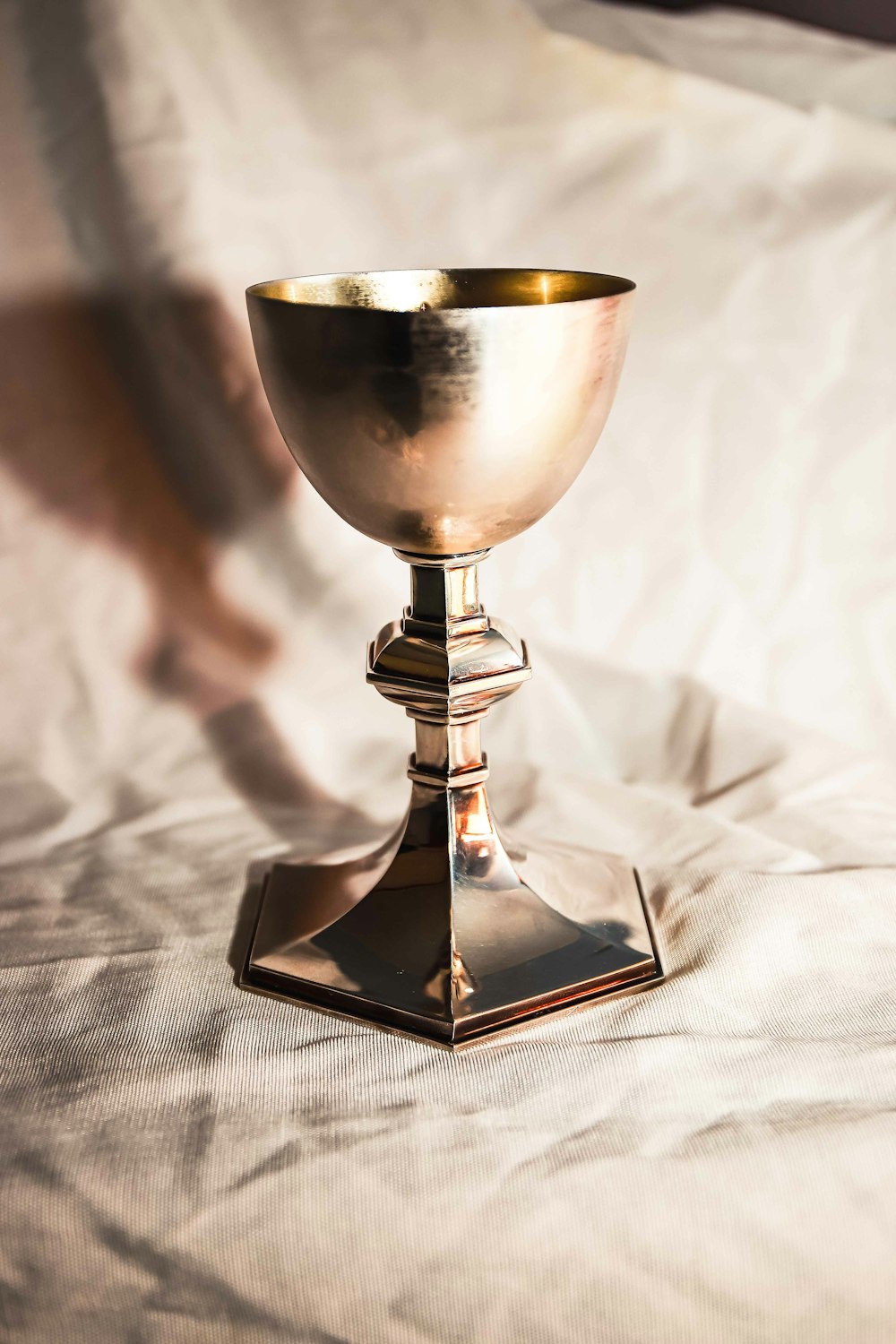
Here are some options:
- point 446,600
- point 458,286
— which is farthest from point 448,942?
point 458,286

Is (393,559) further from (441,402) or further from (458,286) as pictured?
(441,402)

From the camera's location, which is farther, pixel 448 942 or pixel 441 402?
pixel 448 942

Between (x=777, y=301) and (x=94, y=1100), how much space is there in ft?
2.23

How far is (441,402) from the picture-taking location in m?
0.52

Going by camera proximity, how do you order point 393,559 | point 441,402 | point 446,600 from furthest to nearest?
point 393,559, point 446,600, point 441,402

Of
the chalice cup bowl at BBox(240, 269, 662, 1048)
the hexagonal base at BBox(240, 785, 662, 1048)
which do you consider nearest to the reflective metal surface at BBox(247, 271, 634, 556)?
the chalice cup bowl at BBox(240, 269, 662, 1048)

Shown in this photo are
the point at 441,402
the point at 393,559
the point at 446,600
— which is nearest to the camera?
the point at 441,402

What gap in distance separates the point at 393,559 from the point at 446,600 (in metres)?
0.29

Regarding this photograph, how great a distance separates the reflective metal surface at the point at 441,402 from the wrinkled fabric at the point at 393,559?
10.1 inches

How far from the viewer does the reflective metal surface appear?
51cm

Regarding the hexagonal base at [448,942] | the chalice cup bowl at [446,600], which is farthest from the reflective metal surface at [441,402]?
the hexagonal base at [448,942]

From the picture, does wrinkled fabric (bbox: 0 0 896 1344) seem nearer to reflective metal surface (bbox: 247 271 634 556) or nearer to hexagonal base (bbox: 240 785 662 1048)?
hexagonal base (bbox: 240 785 662 1048)

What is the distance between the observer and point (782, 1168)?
1.70 ft

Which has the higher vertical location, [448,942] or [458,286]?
[458,286]
